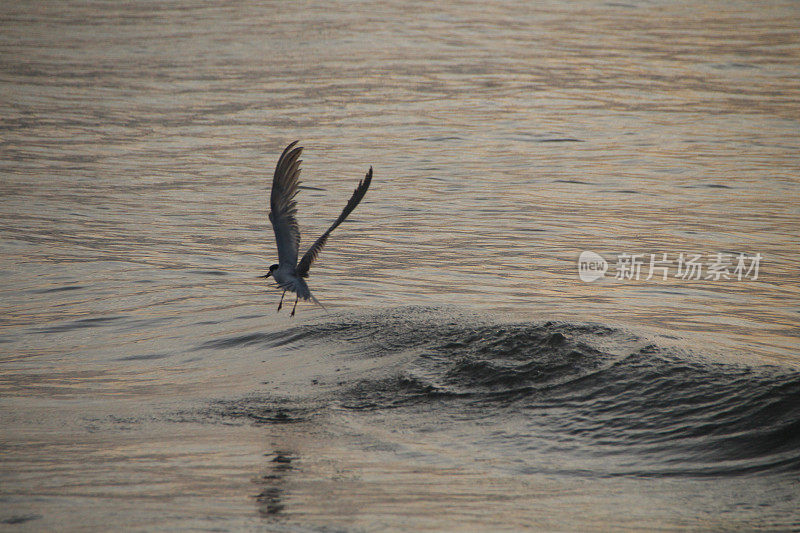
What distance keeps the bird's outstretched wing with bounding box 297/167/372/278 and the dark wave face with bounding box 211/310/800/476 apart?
1038 millimetres

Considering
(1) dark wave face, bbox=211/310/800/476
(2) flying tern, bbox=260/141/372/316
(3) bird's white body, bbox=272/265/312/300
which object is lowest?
(1) dark wave face, bbox=211/310/800/476

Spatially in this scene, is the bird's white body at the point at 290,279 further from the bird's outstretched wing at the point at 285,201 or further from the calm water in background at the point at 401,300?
the calm water in background at the point at 401,300

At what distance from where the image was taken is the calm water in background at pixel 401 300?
234 inches

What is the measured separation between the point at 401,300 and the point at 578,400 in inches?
125

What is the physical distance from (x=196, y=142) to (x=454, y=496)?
44.8 ft

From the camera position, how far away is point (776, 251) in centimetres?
1171

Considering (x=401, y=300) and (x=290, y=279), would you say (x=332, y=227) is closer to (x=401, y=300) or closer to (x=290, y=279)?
(x=290, y=279)

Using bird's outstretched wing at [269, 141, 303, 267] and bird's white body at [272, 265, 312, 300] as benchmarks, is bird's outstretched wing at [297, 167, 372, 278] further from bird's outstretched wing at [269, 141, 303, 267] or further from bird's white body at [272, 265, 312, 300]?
bird's outstretched wing at [269, 141, 303, 267]

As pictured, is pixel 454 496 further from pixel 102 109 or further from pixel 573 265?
pixel 102 109

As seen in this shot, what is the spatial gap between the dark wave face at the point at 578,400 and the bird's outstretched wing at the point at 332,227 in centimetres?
104

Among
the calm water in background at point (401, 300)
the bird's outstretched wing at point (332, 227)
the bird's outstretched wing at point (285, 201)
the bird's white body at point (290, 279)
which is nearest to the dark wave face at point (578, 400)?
the calm water in background at point (401, 300)

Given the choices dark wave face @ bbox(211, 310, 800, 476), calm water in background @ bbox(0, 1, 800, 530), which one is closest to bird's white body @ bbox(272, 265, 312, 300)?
calm water in background @ bbox(0, 1, 800, 530)

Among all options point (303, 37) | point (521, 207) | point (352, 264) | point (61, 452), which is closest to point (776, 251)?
point (521, 207)

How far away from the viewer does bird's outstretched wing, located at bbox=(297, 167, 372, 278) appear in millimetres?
6931
